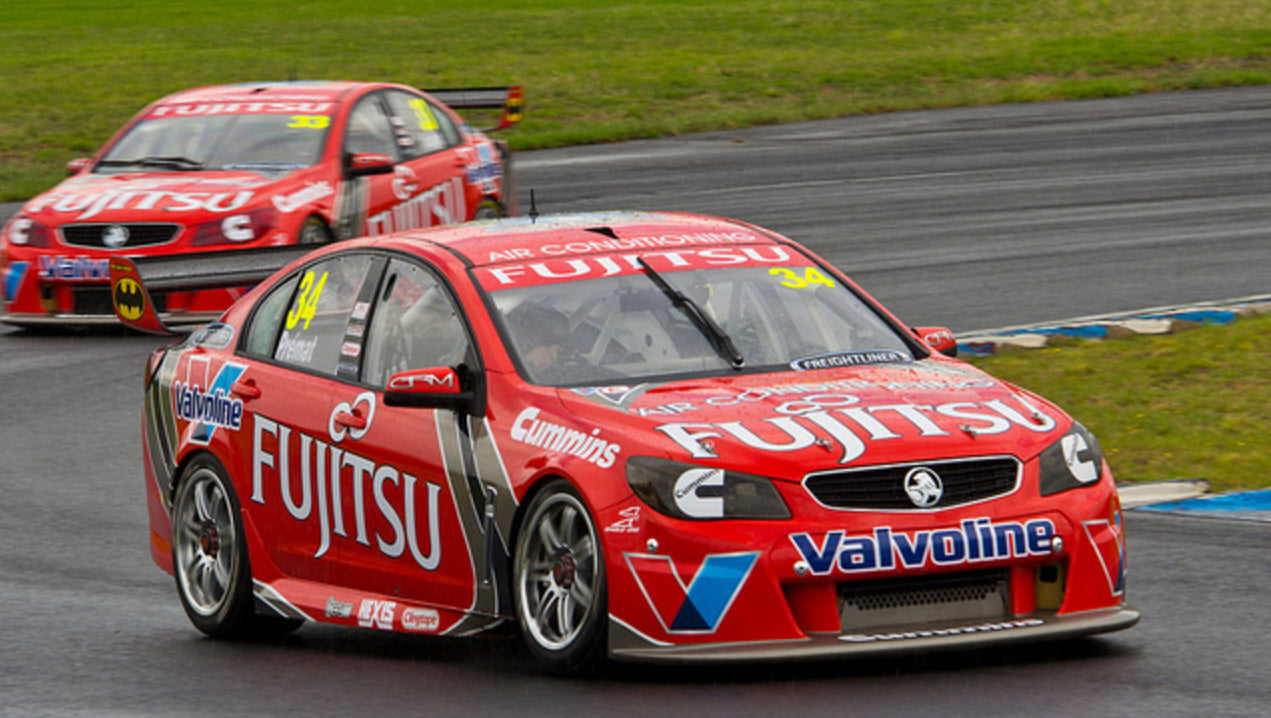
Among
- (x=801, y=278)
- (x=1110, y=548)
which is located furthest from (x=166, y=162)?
(x=1110, y=548)

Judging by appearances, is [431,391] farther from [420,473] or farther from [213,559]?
[213,559]

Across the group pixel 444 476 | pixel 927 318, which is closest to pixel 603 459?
pixel 444 476

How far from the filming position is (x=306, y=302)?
7.89 metres

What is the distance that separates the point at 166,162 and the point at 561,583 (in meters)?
9.54

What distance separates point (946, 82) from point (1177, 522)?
22.9 meters

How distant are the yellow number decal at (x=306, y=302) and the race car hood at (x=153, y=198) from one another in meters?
6.37

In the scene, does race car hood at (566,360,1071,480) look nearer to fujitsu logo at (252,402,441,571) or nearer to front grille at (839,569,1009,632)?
front grille at (839,569,1009,632)

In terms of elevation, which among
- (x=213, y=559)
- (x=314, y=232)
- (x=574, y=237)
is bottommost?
(x=314, y=232)

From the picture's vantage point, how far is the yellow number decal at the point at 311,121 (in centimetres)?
1525

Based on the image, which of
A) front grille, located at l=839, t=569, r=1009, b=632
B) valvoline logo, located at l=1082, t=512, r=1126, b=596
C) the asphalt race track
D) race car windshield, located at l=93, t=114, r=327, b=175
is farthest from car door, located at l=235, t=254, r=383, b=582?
race car windshield, located at l=93, t=114, r=327, b=175

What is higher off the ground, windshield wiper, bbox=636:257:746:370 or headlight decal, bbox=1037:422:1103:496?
windshield wiper, bbox=636:257:746:370

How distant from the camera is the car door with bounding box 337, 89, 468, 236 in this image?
15.0m

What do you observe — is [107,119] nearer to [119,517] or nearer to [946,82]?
[946,82]

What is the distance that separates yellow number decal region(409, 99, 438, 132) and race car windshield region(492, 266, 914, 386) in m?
9.14
